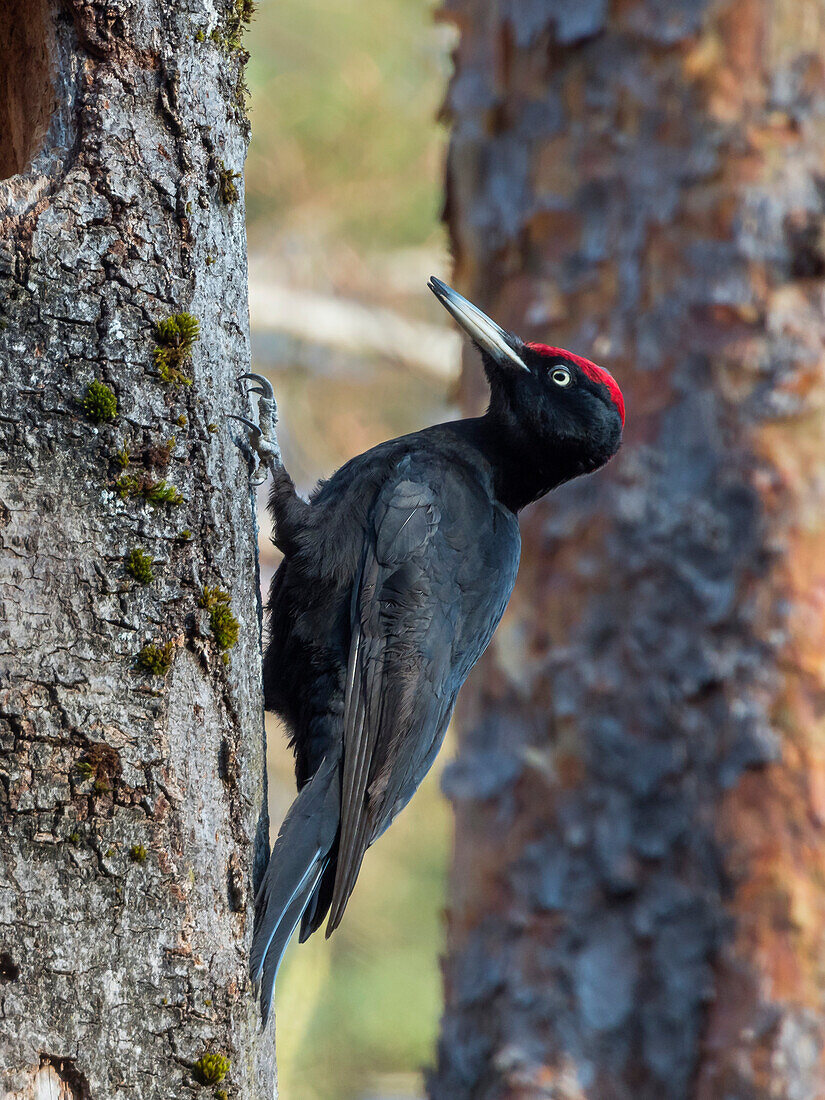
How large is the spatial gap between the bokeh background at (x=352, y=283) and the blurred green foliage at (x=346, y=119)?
0.01 meters

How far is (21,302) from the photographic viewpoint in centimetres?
180

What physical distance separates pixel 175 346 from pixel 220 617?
0.49 m

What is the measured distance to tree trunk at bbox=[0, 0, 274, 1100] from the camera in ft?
5.51

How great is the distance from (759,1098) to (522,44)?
12.6ft

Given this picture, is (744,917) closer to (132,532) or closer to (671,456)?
(671,456)

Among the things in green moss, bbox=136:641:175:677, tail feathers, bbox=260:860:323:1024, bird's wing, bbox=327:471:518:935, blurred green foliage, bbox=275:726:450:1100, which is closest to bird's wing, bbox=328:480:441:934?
bird's wing, bbox=327:471:518:935

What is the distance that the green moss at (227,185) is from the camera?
2.07 metres

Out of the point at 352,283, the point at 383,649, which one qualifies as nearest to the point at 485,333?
the point at 383,649

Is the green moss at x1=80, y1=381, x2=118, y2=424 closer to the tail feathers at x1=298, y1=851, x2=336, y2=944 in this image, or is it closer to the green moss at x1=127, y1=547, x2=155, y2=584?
the green moss at x1=127, y1=547, x2=155, y2=584

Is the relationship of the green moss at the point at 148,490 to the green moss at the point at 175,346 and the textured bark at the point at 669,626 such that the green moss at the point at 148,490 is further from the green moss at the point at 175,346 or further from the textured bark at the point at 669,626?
the textured bark at the point at 669,626

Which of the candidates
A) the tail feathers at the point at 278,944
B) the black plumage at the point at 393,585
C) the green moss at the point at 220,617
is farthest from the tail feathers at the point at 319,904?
the green moss at the point at 220,617

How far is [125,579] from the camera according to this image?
183 cm

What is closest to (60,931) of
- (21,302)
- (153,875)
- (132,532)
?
(153,875)

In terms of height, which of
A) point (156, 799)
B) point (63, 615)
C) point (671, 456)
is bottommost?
point (156, 799)
